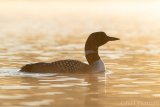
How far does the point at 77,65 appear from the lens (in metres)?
21.5

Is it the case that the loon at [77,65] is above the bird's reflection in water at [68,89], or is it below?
above

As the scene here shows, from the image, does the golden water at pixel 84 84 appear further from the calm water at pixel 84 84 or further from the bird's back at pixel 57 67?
the bird's back at pixel 57 67

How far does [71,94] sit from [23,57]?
9.91 meters

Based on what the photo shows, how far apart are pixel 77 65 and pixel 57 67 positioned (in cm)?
64

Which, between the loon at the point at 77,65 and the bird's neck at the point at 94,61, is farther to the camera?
the bird's neck at the point at 94,61

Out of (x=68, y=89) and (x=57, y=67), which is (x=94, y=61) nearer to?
(x=57, y=67)

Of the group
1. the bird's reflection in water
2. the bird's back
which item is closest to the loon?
the bird's back

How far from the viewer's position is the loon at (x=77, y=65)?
21.1 m

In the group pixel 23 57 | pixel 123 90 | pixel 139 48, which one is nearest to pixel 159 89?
pixel 123 90

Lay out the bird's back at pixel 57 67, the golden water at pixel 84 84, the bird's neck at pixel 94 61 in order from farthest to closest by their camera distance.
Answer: the bird's neck at pixel 94 61, the bird's back at pixel 57 67, the golden water at pixel 84 84

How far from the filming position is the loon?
21109mm

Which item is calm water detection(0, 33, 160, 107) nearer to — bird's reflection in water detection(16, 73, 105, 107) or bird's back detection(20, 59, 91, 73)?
bird's reflection in water detection(16, 73, 105, 107)

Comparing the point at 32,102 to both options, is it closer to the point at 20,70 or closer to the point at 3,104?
the point at 3,104

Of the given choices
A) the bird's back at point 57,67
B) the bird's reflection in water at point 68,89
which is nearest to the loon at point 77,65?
the bird's back at point 57,67
